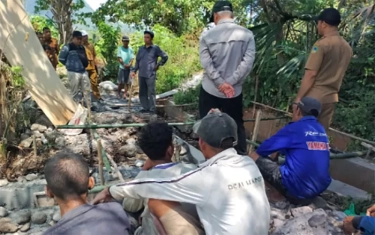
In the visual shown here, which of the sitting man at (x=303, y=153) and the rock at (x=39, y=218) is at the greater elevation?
the sitting man at (x=303, y=153)

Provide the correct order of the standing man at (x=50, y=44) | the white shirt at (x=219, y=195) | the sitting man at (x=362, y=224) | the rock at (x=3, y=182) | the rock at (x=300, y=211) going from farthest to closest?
the standing man at (x=50, y=44) → the rock at (x=3, y=182) → the rock at (x=300, y=211) → the sitting man at (x=362, y=224) → the white shirt at (x=219, y=195)

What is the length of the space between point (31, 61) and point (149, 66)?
213cm

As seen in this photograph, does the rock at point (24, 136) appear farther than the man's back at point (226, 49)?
Yes

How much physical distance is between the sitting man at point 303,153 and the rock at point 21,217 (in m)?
2.59

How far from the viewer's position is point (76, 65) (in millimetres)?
7520

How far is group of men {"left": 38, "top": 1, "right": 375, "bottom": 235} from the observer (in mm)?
2018

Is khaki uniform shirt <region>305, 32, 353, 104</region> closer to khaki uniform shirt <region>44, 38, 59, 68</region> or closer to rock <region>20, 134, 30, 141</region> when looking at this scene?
rock <region>20, 134, 30, 141</region>

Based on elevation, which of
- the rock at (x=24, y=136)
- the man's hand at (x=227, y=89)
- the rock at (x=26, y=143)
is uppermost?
the man's hand at (x=227, y=89)

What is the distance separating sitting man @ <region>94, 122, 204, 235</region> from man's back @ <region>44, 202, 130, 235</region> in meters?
0.27

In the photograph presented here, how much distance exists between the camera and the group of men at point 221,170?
2.02 metres

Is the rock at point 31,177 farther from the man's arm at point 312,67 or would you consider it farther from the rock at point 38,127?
the man's arm at point 312,67

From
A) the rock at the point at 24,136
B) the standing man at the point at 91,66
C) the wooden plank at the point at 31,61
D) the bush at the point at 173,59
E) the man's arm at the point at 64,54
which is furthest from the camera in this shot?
the bush at the point at 173,59

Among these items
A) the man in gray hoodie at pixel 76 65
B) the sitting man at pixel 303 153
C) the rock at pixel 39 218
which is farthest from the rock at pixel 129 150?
the sitting man at pixel 303 153

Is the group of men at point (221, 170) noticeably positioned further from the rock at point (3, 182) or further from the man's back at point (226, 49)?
the rock at point (3, 182)
